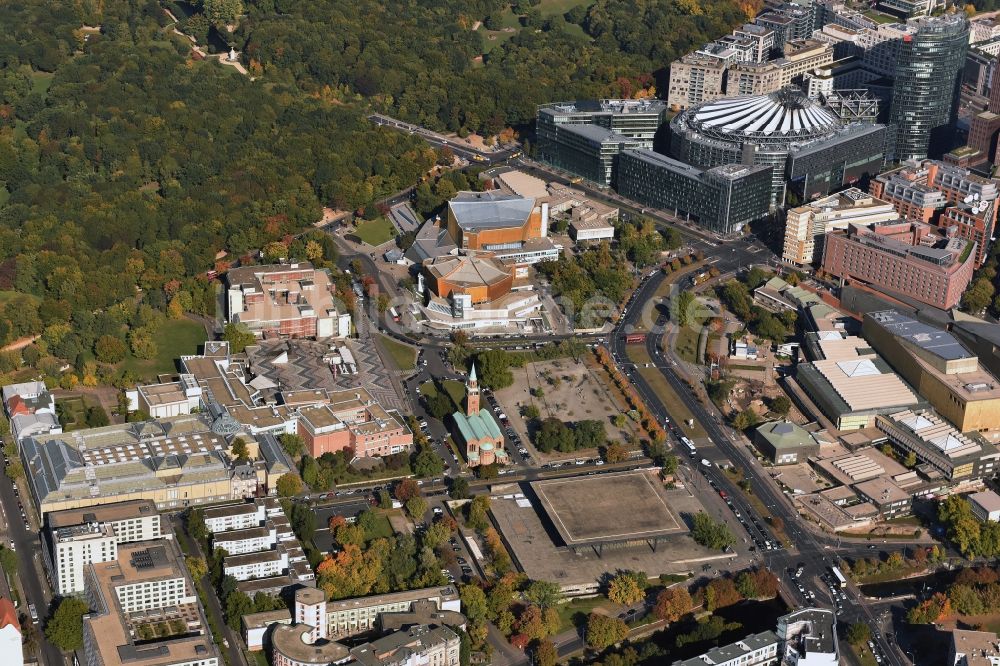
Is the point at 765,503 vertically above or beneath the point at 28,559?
beneath

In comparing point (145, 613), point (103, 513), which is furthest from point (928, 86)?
point (145, 613)

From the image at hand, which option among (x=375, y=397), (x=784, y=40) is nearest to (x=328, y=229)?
(x=375, y=397)

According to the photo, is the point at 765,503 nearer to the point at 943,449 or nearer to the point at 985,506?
the point at 943,449

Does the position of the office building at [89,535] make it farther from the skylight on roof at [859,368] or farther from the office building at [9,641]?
the skylight on roof at [859,368]

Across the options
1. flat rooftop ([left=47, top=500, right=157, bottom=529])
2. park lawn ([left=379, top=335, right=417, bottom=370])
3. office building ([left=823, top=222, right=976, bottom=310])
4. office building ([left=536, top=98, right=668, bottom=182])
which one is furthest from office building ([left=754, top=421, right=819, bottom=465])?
office building ([left=536, top=98, right=668, bottom=182])

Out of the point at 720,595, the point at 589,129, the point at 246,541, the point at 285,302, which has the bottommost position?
the point at 720,595

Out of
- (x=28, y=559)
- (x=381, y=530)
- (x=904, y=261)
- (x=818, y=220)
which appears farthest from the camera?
(x=818, y=220)

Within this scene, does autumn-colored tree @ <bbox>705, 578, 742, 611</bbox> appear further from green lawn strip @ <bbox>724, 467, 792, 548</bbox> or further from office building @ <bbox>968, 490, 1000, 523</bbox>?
office building @ <bbox>968, 490, 1000, 523</bbox>
